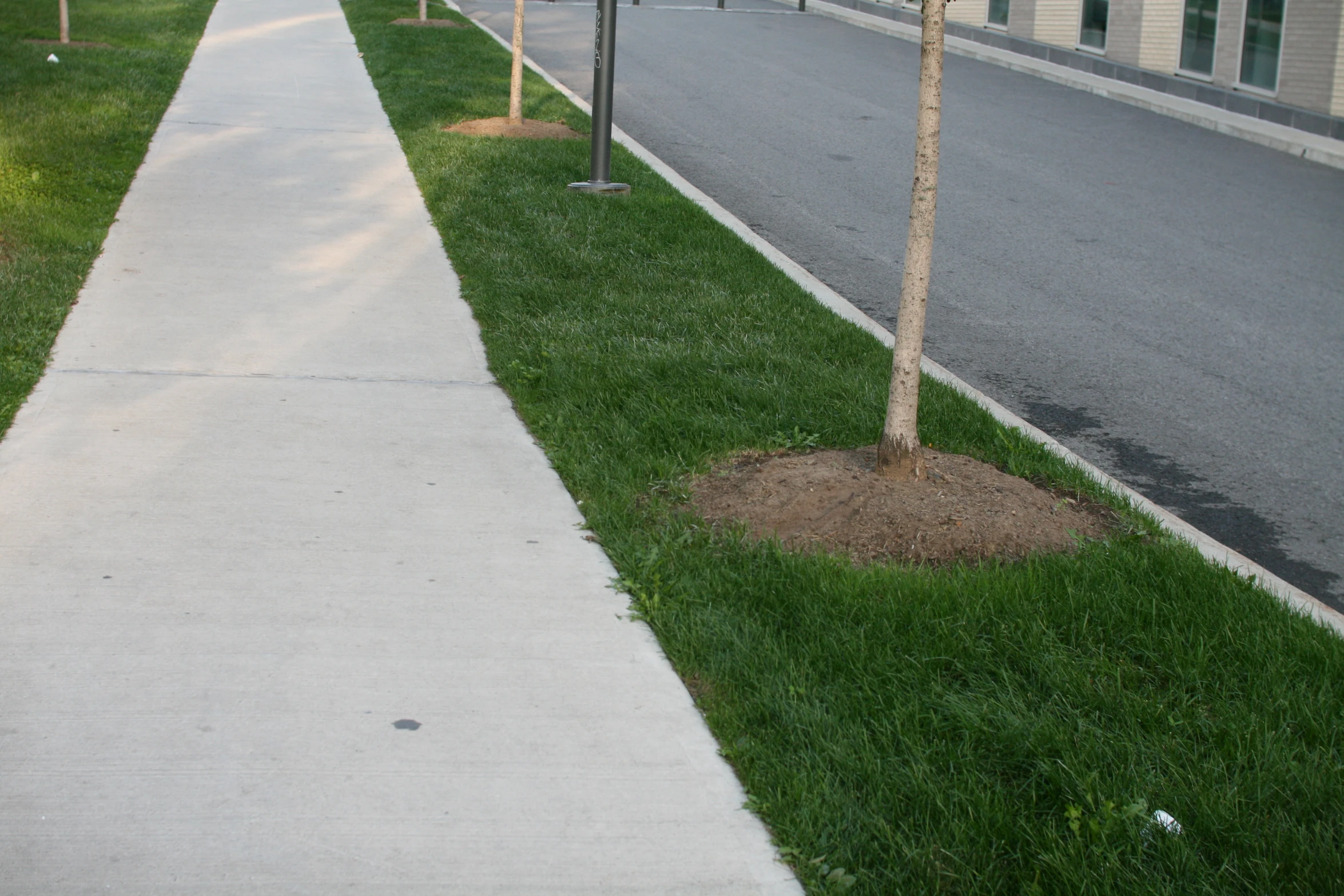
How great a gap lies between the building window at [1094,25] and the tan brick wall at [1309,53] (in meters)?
4.97

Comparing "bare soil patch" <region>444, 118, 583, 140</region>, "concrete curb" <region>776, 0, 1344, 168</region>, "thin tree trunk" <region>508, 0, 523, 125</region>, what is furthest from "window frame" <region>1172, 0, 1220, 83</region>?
"thin tree trunk" <region>508, 0, 523, 125</region>

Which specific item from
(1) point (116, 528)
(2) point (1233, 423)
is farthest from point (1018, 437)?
(1) point (116, 528)

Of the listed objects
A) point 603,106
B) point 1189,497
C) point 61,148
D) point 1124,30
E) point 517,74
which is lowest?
point 1189,497

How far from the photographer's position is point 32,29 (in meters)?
16.4

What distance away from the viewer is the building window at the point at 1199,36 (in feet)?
64.1

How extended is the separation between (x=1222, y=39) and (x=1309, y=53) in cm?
202

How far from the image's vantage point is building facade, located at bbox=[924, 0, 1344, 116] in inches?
675

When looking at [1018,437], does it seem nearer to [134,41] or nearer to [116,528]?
[116,528]

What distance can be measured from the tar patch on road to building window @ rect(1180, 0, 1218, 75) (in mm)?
15526

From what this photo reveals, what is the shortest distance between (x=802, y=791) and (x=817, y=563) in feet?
3.96

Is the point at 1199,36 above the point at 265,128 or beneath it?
above

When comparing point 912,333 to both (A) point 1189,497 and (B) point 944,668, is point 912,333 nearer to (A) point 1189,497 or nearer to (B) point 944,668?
(B) point 944,668

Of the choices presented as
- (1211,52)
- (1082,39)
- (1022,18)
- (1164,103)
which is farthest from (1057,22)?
(1164,103)

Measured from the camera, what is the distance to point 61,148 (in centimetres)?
957
